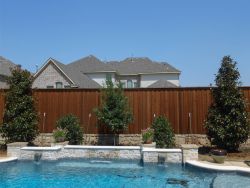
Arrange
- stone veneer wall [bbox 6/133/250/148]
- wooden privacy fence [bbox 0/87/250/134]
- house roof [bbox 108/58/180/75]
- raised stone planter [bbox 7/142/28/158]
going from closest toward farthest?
raised stone planter [bbox 7/142/28/158] < stone veneer wall [bbox 6/133/250/148] < wooden privacy fence [bbox 0/87/250/134] < house roof [bbox 108/58/180/75]

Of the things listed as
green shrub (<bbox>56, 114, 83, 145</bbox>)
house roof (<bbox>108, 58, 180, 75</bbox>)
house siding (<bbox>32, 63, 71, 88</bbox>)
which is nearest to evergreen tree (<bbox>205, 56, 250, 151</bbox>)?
green shrub (<bbox>56, 114, 83, 145</bbox>)

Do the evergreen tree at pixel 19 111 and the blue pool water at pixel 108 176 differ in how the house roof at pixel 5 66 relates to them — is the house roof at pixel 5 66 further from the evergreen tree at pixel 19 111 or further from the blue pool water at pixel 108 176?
the blue pool water at pixel 108 176

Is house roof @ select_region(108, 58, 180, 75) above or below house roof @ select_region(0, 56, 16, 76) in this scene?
above

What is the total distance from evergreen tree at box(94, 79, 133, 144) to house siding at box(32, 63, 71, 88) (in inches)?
609

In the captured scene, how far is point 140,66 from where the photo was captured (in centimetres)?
4878

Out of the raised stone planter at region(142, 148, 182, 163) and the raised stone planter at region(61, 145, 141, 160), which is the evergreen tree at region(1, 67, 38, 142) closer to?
the raised stone planter at region(61, 145, 141, 160)

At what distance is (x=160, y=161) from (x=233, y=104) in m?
4.14

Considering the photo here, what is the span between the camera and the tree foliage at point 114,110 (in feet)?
52.9

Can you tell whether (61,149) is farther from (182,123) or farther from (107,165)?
(182,123)

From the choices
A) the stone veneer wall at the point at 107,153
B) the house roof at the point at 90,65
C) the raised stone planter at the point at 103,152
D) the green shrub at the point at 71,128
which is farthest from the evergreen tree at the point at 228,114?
the house roof at the point at 90,65

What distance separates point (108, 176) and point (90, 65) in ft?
113

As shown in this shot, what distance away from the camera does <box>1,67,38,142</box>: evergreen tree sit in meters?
15.9

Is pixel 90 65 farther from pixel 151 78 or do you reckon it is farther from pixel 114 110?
pixel 114 110

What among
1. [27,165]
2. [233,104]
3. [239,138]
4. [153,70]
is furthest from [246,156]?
[153,70]
